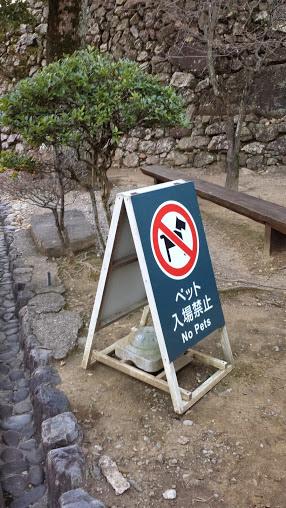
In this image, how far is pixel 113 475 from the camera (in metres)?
1.93

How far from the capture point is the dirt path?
186 cm

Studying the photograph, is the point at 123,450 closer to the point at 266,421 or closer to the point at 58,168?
the point at 266,421

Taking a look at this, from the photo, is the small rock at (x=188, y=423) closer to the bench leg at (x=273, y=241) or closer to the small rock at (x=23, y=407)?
the small rock at (x=23, y=407)

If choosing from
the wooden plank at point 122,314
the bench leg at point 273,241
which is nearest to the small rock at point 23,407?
the wooden plank at point 122,314

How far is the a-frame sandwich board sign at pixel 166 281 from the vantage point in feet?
7.32

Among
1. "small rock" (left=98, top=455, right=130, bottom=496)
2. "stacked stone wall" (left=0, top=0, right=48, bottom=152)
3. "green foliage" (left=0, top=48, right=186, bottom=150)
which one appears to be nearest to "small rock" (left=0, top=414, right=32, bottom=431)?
"small rock" (left=98, top=455, right=130, bottom=496)

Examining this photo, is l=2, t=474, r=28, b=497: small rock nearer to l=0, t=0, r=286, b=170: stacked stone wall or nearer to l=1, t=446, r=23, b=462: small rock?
l=1, t=446, r=23, b=462: small rock

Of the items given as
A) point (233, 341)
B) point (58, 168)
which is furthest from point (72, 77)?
point (233, 341)

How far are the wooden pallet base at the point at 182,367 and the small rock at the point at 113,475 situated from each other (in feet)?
1.41

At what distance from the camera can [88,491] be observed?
186 centimetres

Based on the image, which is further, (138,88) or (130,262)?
(138,88)

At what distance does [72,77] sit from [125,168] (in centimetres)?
630

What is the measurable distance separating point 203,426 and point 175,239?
0.93 metres

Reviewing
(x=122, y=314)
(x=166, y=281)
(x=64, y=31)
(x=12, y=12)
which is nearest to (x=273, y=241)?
(x=122, y=314)
